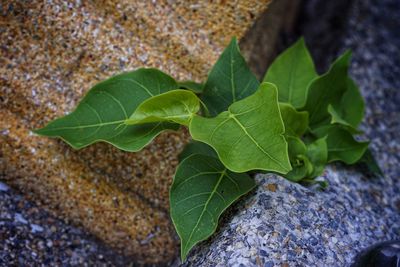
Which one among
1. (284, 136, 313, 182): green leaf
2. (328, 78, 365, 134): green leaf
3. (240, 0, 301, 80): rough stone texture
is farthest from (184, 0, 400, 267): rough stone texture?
(240, 0, 301, 80): rough stone texture

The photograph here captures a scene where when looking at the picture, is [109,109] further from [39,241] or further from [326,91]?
[326,91]

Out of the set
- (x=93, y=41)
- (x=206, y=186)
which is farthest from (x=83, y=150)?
(x=206, y=186)

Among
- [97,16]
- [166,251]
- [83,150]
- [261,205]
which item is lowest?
[166,251]

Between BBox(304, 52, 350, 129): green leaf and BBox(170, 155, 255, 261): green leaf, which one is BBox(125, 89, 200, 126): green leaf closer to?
BBox(170, 155, 255, 261): green leaf

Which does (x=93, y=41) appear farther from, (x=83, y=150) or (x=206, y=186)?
(x=206, y=186)

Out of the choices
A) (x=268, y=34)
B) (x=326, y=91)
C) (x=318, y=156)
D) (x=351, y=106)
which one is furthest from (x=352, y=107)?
(x=268, y=34)

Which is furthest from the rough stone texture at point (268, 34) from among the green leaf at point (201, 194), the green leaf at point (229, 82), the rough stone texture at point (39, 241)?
the rough stone texture at point (39, 241)
